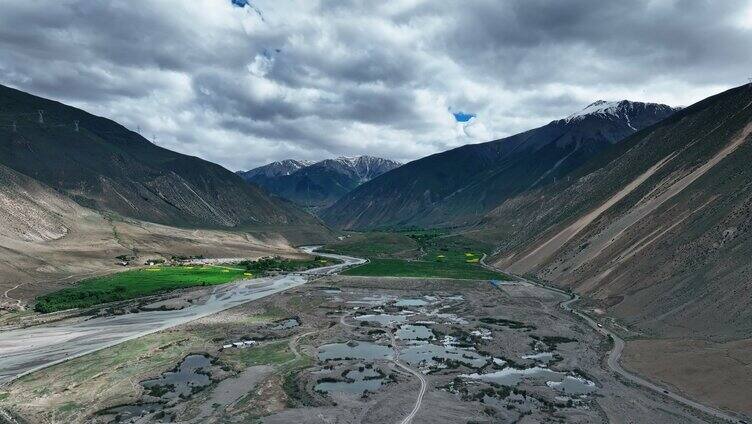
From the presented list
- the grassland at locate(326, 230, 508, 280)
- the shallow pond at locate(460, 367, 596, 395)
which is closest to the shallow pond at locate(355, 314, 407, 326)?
the shallow pond at locate(460, 367, 596, 395)

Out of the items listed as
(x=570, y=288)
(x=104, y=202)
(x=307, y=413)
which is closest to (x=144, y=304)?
(x=307, y=413)

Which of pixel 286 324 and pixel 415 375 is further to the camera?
pixel 286 324

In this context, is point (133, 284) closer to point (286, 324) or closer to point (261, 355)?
point (286, 324)

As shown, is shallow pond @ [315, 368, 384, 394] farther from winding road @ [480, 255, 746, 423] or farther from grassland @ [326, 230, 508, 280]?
grassland @ [326, 230, 508, 280]

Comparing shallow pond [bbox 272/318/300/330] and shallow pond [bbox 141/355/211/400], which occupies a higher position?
shallow pond [bbox 272/318/300/330]

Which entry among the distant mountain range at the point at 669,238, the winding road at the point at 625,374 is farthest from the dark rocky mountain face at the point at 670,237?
the winding road at the point at 625,374

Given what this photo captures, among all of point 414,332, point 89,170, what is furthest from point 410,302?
point 89,170
